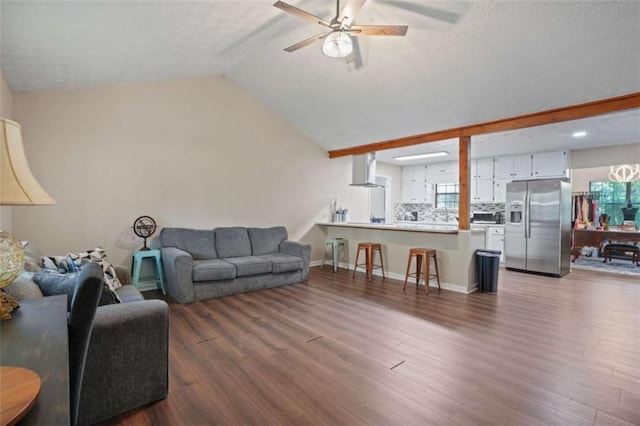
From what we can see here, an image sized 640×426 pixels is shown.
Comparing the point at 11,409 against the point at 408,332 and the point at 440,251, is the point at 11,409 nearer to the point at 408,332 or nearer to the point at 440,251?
the point at 408,332

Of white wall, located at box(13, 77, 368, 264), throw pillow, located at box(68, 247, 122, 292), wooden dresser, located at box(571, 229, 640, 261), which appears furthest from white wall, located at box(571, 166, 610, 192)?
throw pillow, located at box(68, 247, 122, 292)

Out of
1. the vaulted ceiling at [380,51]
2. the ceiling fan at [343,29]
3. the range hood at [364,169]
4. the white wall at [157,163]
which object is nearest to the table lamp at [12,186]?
the vaulted ceiling at [380,51]

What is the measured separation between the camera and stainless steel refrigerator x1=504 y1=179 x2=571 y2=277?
18.2ft

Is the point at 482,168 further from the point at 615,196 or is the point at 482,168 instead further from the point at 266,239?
the point at 266,239

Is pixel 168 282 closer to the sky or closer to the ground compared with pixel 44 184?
closer to the ground

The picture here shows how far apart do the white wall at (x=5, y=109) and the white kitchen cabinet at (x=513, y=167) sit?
8077 millimetres

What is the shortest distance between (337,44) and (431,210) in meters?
6.63

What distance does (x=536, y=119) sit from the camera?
12.8ft

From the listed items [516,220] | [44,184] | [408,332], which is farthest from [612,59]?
[44,184]

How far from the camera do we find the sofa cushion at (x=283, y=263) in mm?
4539

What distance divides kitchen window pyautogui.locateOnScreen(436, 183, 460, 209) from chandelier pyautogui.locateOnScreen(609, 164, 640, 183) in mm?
3102

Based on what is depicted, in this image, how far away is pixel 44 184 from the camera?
3.63 metres

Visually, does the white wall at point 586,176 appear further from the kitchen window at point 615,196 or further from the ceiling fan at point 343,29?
the ceiling fan at point 343,29

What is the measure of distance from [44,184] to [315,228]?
4232 millimetres
